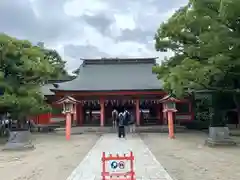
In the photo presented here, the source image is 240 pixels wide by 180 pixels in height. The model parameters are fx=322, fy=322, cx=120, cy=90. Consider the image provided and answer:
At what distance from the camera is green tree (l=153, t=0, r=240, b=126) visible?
1375 cm

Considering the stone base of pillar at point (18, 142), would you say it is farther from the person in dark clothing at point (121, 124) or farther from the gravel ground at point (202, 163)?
the gravel ground at point (202, 163)

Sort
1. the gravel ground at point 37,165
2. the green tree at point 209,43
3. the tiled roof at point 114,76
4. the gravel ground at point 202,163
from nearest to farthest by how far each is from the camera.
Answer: the gravel ground at point 202,163 → the gravel ground at point 37,165 → the green tree at point 209,43 → the tiled roof at point 114,76

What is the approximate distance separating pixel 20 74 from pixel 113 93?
35.8 feet

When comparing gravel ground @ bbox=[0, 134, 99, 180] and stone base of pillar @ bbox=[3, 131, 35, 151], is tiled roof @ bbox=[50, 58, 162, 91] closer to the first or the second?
stone base of pillar @ bbox=[3, 131, 35, 151]

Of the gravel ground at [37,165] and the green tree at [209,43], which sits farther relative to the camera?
the green tree at [209,43]

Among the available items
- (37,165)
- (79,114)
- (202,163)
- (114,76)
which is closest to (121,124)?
(37,165)

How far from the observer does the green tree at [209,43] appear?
541 inches

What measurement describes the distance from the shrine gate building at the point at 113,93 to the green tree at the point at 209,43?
343 inches

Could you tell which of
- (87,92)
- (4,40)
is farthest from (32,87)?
(87,92)

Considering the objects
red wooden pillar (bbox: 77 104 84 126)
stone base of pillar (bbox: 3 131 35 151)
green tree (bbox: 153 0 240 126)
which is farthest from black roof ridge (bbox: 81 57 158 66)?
stone base of pillar (bbox: 3 131 35 151)

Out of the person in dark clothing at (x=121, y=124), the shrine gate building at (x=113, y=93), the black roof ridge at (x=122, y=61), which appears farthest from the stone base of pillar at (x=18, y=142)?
the black roof ridge at (x=122, y=61)

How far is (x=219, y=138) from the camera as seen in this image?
51.5ft

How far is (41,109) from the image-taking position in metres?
21.3

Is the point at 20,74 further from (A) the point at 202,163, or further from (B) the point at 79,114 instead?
(A) the point at 202,163
